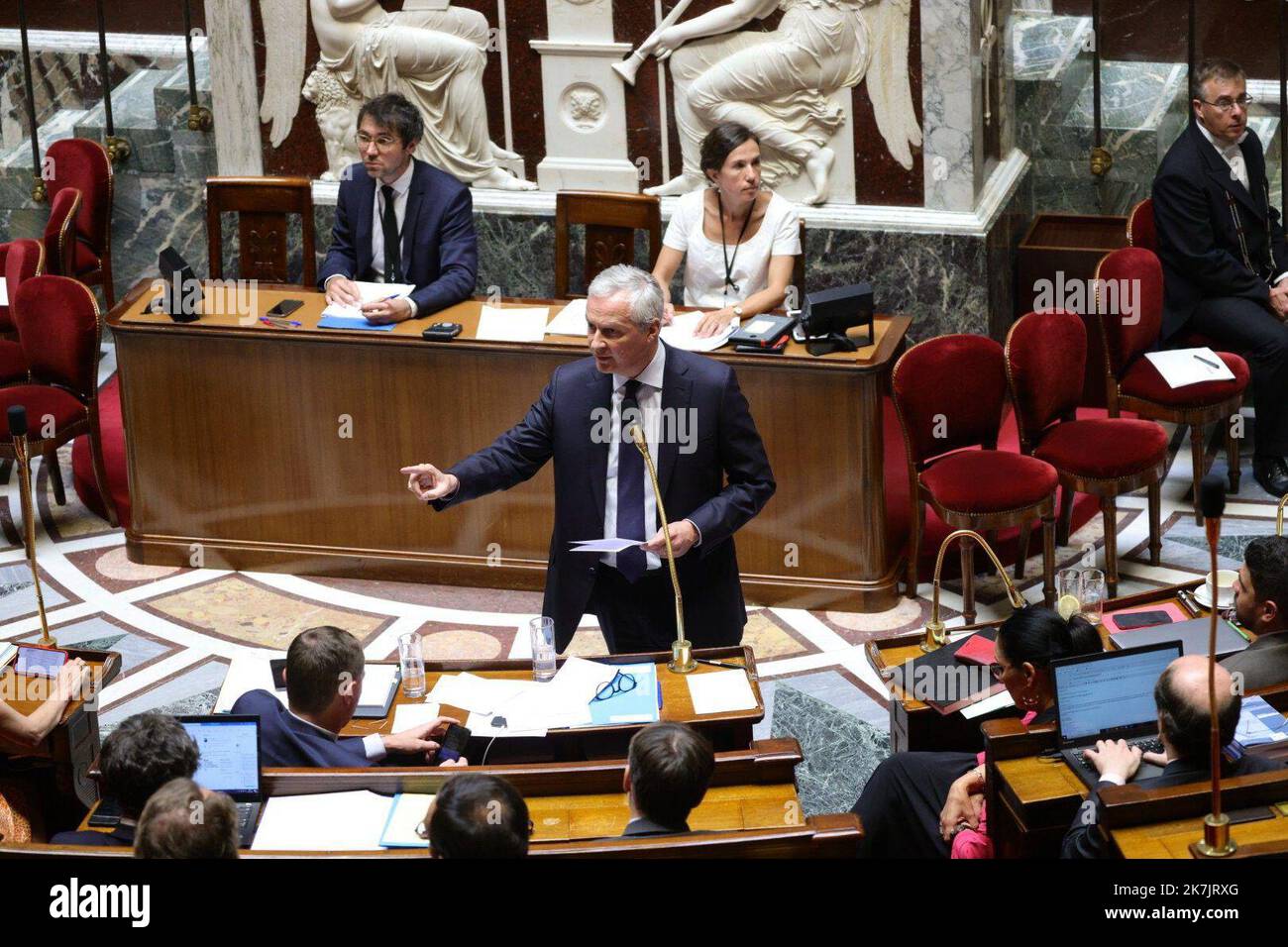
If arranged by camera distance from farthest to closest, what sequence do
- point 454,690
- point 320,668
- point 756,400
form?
point 756,400, point 454,690, point 320,668

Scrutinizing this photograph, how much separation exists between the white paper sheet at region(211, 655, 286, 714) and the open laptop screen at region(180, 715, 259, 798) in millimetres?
522

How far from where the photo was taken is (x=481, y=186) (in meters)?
8.45

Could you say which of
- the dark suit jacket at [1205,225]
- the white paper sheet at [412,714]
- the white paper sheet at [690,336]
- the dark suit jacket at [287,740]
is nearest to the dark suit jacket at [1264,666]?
the white paper sheet at [412,714]

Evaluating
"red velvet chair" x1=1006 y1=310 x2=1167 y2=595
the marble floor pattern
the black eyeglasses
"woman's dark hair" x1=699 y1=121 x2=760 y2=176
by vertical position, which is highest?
"woman's dark hair" x1=699 y1=121 x2=760 y2=176

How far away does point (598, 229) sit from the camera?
24.6ft

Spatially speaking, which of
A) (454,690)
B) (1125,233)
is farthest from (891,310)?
(454,690)

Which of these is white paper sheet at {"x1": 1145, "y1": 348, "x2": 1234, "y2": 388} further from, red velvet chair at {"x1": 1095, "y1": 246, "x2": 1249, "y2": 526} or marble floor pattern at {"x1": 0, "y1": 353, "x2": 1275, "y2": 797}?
marble floor pattern at {"x1": 0, "y1": 353, "x2": 1275, "y2": 797}

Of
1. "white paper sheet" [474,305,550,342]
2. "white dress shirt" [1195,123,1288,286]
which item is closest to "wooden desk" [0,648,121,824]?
"white paper sheet" [474,305,550,342]

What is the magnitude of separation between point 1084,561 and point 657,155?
2802mm

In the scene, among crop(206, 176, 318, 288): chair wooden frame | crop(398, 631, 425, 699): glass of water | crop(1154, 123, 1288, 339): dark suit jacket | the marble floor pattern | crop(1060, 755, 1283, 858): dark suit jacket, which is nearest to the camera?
crop(1060, 755, 1283, 858): dark suit jacket

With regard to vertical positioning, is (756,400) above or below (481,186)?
below

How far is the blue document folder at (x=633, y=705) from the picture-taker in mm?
4469

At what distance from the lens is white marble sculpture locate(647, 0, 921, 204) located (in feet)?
25.1
